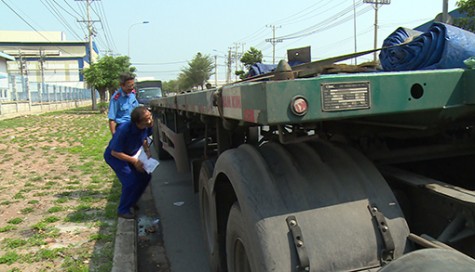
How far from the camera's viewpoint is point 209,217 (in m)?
3.75

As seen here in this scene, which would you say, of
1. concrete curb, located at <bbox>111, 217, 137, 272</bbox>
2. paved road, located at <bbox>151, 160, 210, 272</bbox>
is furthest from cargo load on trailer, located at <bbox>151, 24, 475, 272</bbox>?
paved road, located at <bbox>151, 160, 210, 272</bbox>

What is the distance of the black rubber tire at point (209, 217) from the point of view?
315 cm

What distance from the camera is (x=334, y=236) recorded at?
6.30 ft

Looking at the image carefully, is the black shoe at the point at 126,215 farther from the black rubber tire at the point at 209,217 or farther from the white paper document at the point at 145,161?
the black rubber tire at the point at 209,217

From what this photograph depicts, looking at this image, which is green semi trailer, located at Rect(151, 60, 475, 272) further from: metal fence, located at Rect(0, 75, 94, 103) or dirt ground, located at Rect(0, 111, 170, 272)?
metal fence, located at Rect(0, 75, 94, 103)

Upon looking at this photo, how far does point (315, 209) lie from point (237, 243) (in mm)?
646

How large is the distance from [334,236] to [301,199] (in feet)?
0.72

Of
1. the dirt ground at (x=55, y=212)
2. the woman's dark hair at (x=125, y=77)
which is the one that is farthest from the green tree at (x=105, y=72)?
the woman's dark hair at (x=125, y=77)

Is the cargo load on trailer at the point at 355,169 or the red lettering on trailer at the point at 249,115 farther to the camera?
the red lettering on trailer at the point at 249,115

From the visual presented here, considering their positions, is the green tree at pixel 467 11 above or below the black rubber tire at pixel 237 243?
above

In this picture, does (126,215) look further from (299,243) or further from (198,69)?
(198,69)

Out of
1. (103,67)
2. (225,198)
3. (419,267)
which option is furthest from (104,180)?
(103,67)

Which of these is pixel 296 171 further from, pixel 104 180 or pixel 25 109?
pixel 25 109

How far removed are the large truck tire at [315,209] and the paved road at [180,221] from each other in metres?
2.16
